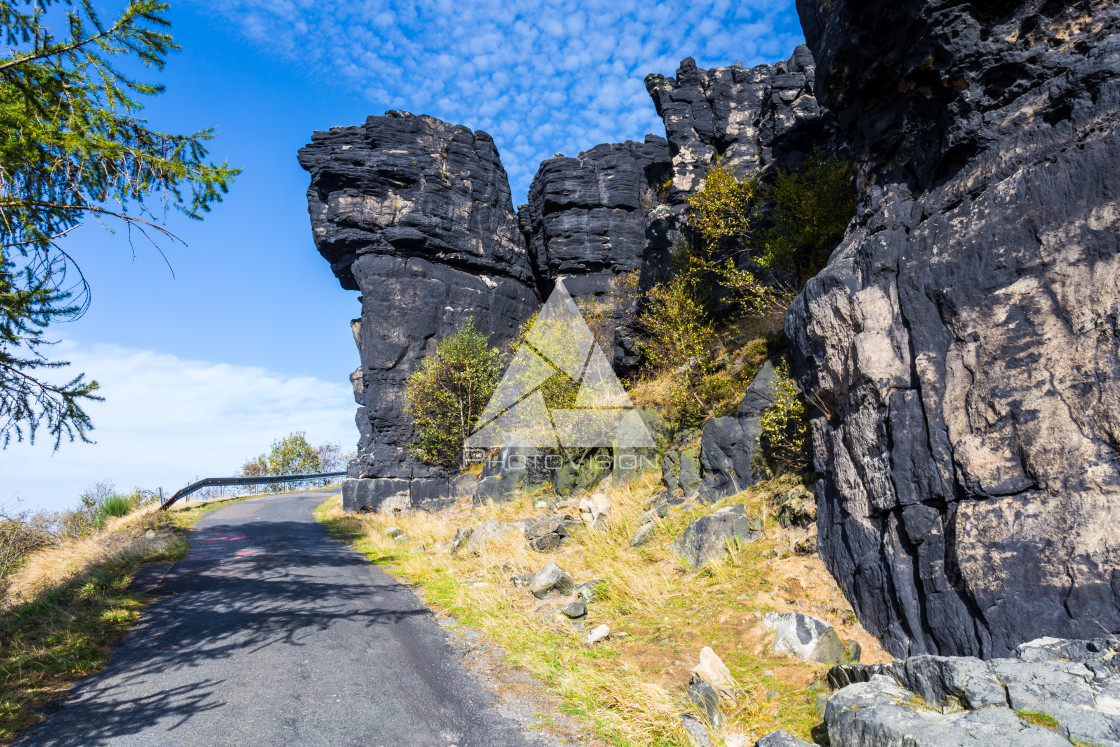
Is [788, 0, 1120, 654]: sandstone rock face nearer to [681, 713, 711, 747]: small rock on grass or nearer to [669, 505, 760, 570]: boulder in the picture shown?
[669, 505, 760, 570]: boulder

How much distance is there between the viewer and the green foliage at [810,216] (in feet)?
40.2

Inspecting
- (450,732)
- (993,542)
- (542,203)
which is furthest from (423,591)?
(542,203)

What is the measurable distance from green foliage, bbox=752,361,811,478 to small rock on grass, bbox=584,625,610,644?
434 cm

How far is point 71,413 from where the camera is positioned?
8078 mm

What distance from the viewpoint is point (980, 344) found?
5980 mm

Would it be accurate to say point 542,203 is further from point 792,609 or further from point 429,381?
point 792,609

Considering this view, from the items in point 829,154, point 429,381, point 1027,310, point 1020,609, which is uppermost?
point 829,154

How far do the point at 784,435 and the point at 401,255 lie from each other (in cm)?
2467

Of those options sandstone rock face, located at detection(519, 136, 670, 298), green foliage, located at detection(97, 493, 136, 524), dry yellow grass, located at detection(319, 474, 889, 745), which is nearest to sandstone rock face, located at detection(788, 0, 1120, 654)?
dry yellow grass, located at detection(319, 474, 889, 745)

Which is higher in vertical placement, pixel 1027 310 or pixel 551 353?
pixel 551 353

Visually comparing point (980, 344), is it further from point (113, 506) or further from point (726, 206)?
point (113, 506)

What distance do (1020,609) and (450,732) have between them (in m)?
5.58

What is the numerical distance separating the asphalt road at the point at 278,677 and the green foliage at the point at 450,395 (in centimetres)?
1521

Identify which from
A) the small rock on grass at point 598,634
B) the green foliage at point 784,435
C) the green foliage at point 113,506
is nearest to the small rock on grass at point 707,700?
the small rock on grass at point 598,634
